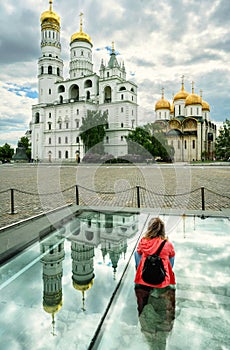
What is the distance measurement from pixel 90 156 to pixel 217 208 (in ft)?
132

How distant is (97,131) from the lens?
54219 mm

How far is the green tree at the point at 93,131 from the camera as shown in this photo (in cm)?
5375

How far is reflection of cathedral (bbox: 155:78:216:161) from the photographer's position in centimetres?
6012

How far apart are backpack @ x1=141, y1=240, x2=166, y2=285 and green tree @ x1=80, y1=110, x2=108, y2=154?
5050 centimetres

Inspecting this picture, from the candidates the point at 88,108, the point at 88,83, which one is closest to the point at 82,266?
the point at 88,108

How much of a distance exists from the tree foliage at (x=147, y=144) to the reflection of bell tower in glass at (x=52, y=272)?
41.8m

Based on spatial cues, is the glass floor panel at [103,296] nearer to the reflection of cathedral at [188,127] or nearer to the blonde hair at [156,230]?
the blonde hair at [156,230]

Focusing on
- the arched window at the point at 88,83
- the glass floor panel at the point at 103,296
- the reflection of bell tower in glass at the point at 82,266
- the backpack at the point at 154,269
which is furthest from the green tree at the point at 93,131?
the backpack at the point at 154,269

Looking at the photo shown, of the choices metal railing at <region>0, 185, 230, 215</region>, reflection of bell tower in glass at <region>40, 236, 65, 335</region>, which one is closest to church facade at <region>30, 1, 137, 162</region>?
metal railing at <region>0, 185, 230, 215</region>

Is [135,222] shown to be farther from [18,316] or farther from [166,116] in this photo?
[166,116]

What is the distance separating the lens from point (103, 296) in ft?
10.2

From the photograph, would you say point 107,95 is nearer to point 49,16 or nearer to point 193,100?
point 193,100

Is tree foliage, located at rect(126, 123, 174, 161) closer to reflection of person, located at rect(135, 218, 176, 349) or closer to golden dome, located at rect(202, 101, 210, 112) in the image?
golden dome, located at rect(202, 101, 210, 112)

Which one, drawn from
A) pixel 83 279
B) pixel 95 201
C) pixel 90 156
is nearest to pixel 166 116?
pixel 90 156
